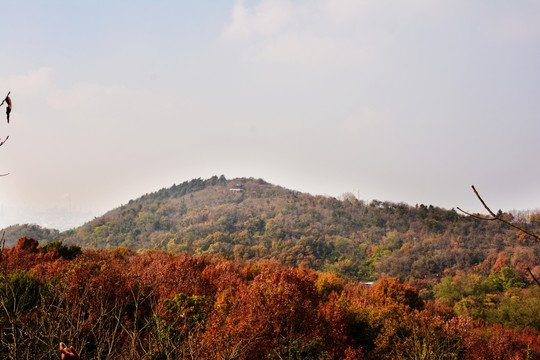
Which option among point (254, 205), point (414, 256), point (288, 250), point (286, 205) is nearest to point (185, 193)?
point (254, 205)

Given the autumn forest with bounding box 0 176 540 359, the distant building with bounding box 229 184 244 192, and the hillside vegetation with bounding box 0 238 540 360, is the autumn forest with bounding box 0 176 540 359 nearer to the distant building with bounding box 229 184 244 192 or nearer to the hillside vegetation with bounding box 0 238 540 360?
the hillside vegetation with bounding box 0 238 540 360

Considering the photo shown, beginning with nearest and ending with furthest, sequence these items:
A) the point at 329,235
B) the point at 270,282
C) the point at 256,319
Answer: the point at 256,319 → the point at 270,282 → the point at 329,235

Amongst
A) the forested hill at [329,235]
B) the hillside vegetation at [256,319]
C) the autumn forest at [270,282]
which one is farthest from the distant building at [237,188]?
the hillside vegetation at [256,319]

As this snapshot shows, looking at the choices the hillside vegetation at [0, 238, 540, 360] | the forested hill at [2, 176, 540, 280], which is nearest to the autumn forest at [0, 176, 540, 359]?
the hillside vegetation at [0, 238, 540, 360]

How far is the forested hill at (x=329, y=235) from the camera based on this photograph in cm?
8338

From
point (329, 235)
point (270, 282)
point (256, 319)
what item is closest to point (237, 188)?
point (329, 235)

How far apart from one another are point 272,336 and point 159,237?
103m

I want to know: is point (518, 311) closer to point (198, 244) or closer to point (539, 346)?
point (539, 346)

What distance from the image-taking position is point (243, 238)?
10775 centimetres

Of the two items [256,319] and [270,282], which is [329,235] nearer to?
[270,282]

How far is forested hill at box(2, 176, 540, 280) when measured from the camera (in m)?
83.4

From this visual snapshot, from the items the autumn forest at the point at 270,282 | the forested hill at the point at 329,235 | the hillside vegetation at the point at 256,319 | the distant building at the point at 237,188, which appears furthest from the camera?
the distant building at the point at 237,188

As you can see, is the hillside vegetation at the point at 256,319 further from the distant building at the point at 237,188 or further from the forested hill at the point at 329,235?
Result: the distant building at the point at 237,188

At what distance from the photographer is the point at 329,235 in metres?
112
